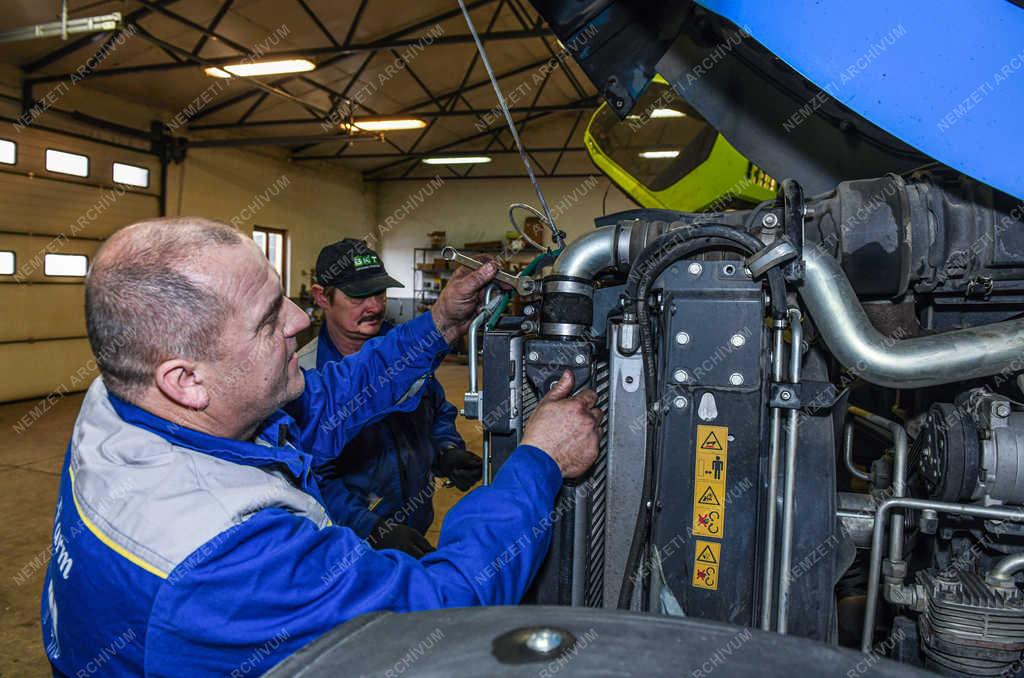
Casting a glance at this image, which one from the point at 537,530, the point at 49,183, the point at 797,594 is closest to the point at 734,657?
the point at 537,530

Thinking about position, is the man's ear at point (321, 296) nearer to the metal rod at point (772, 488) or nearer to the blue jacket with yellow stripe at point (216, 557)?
the blue jacket with yellow stripe at point (216, 557)

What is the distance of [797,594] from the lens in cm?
136

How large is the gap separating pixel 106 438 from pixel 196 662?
14.9 inches

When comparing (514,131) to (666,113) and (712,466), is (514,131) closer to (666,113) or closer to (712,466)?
(712,466)

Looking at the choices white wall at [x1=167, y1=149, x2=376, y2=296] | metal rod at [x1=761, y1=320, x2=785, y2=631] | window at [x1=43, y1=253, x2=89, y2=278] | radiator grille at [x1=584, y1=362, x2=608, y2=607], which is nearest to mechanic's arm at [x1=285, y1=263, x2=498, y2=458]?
radiator grille at [x1=584, y1=362, x2=608, y2=607]

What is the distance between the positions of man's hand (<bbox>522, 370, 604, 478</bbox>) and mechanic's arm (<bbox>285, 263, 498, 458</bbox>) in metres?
0.63

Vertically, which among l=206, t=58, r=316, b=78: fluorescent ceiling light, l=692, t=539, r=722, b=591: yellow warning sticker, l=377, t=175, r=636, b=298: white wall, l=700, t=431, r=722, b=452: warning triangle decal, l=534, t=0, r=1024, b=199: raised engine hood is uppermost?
l=206, t=58, r=316, b=78: fluorescent ceiling light

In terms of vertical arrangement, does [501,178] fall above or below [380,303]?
above

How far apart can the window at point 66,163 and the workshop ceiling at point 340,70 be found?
675 mm

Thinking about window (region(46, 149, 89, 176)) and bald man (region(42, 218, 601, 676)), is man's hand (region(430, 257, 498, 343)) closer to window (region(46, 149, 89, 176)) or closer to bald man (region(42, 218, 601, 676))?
bald man (region(42, 218, 601, 676))

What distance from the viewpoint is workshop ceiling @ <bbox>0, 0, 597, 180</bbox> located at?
7211mm

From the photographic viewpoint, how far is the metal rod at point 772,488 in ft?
4.17

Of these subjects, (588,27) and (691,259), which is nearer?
(691,259)

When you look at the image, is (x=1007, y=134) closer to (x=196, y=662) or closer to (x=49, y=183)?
(x=196, y=662)
